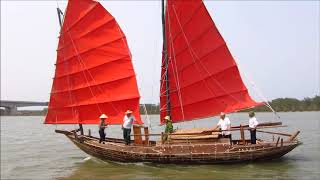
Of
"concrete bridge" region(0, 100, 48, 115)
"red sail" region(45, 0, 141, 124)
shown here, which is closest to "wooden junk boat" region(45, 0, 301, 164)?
"red sail" region(45, 0, 141, 124)

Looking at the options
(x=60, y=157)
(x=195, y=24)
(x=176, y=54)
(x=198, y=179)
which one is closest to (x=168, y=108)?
(x=176, y=54)

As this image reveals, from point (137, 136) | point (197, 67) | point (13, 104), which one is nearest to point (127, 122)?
point (137, 136)

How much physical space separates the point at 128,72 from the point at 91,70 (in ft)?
4.80

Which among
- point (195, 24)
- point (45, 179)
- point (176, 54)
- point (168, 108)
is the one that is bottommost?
point (45, 179)

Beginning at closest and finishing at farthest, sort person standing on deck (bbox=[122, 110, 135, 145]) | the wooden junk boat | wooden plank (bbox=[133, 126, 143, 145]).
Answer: person standing on deck (bbox=[122, 110, 135, 145])
wooden plank (bbox=[133, 126, 143, 145])
the wooden junk boat

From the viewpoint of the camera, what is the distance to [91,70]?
16859 mm

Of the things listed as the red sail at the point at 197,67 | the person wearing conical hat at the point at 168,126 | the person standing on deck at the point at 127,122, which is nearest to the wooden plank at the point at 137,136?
the person standing on deck at the point at 127,122

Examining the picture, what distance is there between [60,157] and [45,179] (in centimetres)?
555

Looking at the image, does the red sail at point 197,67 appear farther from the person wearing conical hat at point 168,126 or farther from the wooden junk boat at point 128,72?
the person wearing conical hat at point 168,126

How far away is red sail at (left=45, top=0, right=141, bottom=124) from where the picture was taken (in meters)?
16.6

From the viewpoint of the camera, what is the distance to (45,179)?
46.1 feet

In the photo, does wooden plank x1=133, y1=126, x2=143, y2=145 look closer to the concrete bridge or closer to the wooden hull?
the wooden hull

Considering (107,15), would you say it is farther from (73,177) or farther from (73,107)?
(73,177)

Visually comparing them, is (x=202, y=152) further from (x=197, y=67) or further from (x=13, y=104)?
(x=13, y=104)
